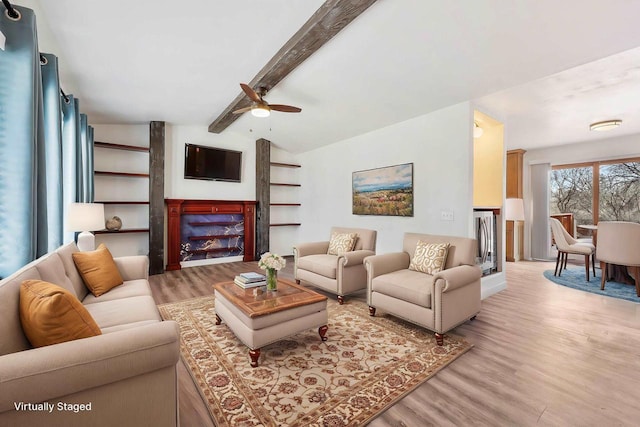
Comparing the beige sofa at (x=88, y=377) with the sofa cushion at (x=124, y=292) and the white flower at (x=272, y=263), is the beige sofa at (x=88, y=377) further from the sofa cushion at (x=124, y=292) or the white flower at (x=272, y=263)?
the white flower at (x=272, y=263)

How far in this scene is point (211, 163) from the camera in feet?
19.5

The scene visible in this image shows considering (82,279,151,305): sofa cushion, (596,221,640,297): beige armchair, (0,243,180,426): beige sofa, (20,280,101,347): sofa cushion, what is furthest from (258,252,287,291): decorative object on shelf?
(596,221,640,297): beige armchair

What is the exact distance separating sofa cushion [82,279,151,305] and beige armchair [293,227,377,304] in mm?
2044

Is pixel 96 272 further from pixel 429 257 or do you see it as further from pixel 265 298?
pixel 429 257

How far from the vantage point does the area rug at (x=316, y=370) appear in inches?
65.6

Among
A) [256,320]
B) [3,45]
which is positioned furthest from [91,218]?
[256,320]

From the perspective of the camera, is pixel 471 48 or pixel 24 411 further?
pixel 471 48

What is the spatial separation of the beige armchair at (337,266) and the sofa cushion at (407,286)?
1.94 ft

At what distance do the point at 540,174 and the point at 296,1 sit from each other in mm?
7011

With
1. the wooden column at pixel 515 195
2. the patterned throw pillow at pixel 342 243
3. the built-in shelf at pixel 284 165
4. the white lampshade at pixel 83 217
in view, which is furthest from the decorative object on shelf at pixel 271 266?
the wooden column at pixel 515 195

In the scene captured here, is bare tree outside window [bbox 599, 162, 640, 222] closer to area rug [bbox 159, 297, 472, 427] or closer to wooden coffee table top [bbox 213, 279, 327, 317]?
area rug [bbox 159, 297, 472, 427]

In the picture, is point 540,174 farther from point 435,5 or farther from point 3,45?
point 3,45

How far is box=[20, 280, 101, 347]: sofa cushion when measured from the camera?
116 centimetres

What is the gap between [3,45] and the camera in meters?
1.75
